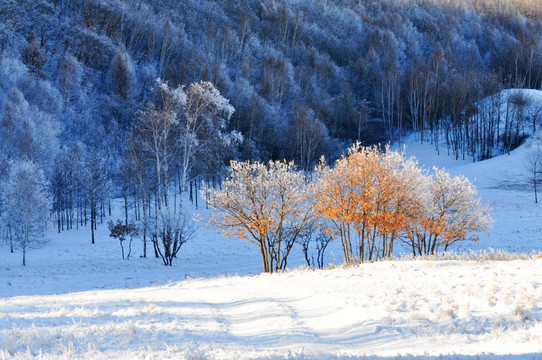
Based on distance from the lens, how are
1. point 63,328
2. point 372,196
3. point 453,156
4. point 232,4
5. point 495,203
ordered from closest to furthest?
point 63,328 < point 372,196 < point 495,203 < point 453,156 < point 232,4

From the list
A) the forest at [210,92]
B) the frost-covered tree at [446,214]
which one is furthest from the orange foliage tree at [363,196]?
the forest at [210,92]

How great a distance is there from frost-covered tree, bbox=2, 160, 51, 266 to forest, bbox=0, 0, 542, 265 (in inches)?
10.0

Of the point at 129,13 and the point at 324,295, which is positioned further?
the point at 129,13

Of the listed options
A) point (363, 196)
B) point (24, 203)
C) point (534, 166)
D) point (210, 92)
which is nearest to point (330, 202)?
point (363, 196)

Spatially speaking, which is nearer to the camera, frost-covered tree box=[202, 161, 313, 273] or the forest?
frost-covered tree box=[202, 161, 313, 273]

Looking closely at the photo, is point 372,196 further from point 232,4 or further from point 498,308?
point 232,4

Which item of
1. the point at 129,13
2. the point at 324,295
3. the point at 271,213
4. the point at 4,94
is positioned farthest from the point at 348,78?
the point at 324,295

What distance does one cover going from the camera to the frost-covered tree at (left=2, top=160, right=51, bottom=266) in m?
32.2

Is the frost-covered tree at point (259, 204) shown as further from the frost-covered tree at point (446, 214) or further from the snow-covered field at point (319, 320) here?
the frost-covered tree at point (446, 214)

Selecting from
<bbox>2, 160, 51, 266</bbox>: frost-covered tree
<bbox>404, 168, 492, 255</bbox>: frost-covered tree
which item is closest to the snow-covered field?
<bbox>404, 168, 492, 255</bbox>: frost-covered tree

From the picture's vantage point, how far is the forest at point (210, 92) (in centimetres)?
3759

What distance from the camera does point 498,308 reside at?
7.32m

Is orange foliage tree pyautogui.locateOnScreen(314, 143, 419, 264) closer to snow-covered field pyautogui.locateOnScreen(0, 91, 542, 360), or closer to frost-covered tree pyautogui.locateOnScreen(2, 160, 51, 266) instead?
snow-covered field pyautogui.locateOnScreen(0, 91, 542, 360)

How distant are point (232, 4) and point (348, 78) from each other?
1775 inches
